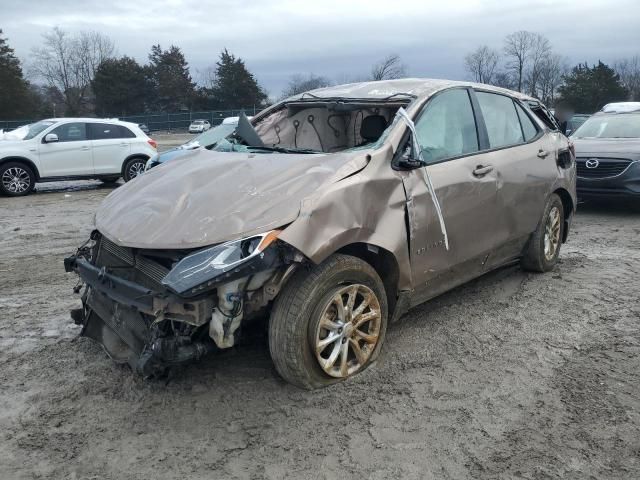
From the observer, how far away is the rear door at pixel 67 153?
13313 mm

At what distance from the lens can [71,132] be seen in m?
13.8

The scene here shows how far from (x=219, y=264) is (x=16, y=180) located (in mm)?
11648

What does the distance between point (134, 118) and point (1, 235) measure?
1743 inches

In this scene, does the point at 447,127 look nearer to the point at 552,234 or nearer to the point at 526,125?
the point at 526,125

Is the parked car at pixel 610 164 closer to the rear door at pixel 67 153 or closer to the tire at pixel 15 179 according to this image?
the rear door at pixel 67 153

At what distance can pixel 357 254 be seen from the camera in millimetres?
3717

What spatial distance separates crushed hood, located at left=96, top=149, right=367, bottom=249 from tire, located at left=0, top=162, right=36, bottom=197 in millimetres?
9968

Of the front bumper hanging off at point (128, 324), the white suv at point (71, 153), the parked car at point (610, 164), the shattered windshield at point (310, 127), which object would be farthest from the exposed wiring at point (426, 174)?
the white suv at point (71, 153)

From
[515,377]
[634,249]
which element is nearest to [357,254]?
[515,377]

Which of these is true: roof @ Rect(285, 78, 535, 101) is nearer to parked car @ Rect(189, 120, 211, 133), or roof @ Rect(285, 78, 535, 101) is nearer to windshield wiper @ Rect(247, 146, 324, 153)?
windshield wiper @ Rect(247, 146, 324, 153)

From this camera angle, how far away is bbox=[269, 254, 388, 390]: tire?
3.24 metres

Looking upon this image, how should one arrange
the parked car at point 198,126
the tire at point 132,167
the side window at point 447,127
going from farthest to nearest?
the parked car at point 198,126 < the tire at point 132,167 < the side window at point 447,127

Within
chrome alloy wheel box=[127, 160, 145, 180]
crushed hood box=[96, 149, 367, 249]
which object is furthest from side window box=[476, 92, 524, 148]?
chrome alloy wheel box=[127, 160, 145, 180]

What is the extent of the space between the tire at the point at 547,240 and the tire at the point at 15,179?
36.8 feet
